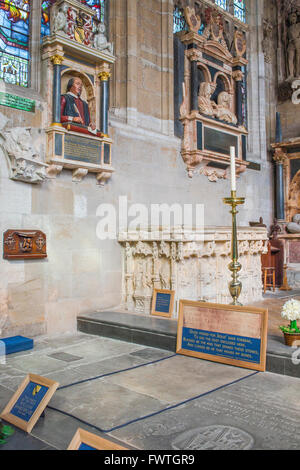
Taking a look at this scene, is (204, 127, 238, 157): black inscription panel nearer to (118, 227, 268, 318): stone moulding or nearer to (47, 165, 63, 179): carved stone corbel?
(118, 227, 268, 318): stone moulding

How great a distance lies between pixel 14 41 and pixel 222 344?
522 cm

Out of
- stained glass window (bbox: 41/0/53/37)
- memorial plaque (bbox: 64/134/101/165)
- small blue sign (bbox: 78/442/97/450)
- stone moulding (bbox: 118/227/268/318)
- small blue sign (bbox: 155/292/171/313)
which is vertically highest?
stained glass window (bbox: 41/0/53/37)

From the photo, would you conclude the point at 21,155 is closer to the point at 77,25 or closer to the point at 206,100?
the point at 77,25

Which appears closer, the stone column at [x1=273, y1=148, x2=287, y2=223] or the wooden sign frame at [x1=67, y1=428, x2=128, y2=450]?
the wooden sign frame at [x1=67, y1=428, x2=128, y2=450]

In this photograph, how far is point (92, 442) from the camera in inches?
83.7

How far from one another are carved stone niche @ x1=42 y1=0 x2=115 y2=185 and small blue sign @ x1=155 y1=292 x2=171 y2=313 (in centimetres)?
210

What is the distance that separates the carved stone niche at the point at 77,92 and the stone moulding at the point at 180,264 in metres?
1.31

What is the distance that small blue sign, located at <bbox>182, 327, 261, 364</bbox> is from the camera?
4285 millimetres

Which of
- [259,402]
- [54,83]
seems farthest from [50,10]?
[259,402]

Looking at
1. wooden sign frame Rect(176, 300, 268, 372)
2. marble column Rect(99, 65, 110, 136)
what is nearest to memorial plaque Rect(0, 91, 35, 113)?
marble column Rect(99, 65, 110, 136)

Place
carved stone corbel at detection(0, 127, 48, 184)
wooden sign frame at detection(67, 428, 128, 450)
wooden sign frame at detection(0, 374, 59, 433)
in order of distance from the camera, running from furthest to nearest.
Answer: carved stone corbel at detection(0, 127, 48, 184), wooden sign frame at detection(0, 374, 59, 433), wooden sign frame at detection(67, 428, 128, 450)

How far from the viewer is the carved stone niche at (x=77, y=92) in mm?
6051

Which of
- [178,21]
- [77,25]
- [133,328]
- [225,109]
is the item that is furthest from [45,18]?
[133,328]

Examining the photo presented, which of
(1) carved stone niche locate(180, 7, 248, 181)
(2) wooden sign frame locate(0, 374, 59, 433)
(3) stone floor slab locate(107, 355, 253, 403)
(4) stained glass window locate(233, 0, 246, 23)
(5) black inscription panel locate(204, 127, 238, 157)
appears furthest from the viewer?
(4) stained glass window locate(233, 0, 246, 23)
